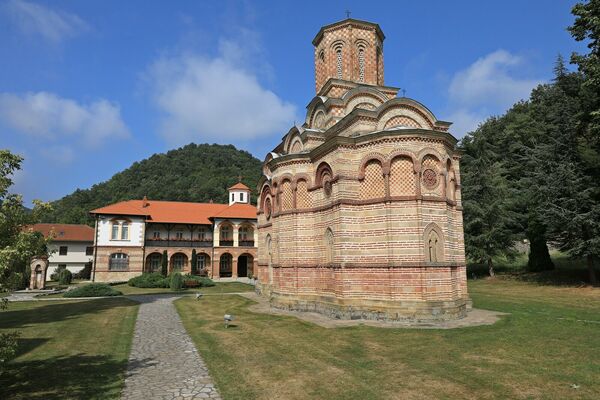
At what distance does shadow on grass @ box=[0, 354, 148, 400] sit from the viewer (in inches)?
245

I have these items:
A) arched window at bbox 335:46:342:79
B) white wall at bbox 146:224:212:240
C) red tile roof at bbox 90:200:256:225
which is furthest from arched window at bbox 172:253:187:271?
arched window at bbox 335:46:342:79

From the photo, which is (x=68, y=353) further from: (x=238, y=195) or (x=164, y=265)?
(x=238, y=195)

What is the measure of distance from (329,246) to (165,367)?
27.9 ft

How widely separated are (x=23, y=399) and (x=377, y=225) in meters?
10.9

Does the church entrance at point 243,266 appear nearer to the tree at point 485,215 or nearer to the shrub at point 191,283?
the shrub at point 191,283

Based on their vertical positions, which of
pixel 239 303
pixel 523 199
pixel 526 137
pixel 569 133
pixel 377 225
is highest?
pixel 526 137

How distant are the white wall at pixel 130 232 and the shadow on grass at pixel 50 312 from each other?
16.4 metres

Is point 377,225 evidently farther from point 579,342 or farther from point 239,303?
point 239,303

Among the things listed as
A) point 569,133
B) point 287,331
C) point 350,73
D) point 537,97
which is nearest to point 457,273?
point 287,331

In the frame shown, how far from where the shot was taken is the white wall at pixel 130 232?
1399 inches

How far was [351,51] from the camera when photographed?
19734mm

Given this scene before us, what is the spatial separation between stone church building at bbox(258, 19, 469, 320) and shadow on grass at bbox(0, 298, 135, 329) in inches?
316

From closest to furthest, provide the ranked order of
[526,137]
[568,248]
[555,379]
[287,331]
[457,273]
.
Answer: [555,379], [287,331], [457,273], [568,248], [526,137]

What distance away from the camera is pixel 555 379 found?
22.7 feet
